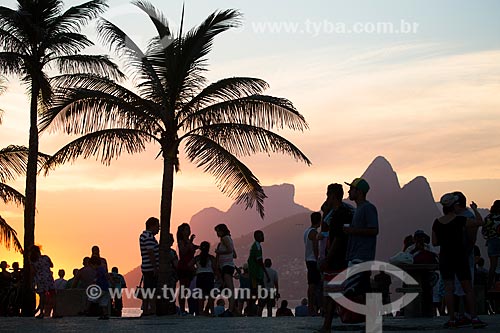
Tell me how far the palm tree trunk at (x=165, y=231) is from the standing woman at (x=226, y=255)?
9.96 ft

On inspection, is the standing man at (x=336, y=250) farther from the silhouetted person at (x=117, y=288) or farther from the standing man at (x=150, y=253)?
the silhouetted person at (x=117, y=288)

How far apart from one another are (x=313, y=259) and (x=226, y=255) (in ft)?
8.05

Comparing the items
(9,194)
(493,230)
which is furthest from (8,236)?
(493,230)

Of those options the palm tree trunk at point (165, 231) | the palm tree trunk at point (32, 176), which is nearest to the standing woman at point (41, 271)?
the palm tree trunk at point (165, 231)

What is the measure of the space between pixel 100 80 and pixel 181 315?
6635 millimetres

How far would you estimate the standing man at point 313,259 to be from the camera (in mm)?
18359

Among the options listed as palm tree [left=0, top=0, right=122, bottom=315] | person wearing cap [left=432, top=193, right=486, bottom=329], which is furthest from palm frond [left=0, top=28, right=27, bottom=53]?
person wearing cap [left=432, top=193, right=486, bottom=329]

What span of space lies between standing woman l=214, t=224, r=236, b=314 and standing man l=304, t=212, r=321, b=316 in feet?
6.00

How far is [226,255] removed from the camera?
67.8 feet

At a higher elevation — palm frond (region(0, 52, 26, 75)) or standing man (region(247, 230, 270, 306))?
palm frond (region(0, 52, 26, 75))

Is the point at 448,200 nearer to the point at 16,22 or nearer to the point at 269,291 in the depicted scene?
the point at 269,291

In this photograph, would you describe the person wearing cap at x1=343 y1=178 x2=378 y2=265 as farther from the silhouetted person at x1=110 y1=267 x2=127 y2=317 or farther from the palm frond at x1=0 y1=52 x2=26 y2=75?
the palm frond at x1=0 y1=52 x2=26 y2=75

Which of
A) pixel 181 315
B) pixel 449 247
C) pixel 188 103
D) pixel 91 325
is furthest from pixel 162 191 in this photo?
pixel 449 247

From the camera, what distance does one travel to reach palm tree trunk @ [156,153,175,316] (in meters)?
23.6
